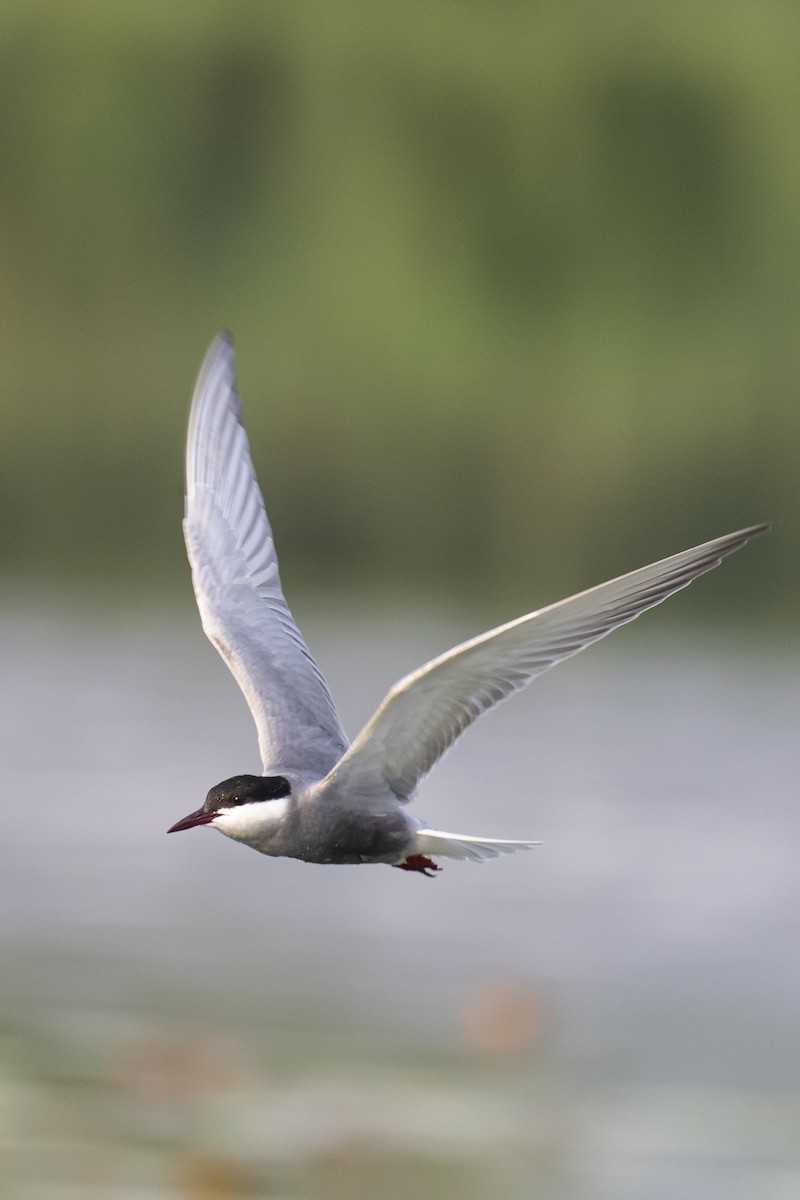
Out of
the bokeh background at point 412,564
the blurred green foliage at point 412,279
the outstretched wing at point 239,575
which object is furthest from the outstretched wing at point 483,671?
the blurred green foliage at point 412,279

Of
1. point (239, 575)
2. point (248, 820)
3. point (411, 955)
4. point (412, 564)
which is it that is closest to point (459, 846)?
point (248, 820)

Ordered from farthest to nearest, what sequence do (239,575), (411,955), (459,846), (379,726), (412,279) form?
(412,279)
(411,955)
(239,575)
(459,846)
(379,726)

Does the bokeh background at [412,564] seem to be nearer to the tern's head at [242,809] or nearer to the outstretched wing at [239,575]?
the outstretched wing at [239,575]

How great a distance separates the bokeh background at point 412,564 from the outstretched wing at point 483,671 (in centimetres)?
504

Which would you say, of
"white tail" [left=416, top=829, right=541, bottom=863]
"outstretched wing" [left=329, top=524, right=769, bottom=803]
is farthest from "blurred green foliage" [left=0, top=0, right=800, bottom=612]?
"outstretched wing" [left=329, top=524, right=769, bottom=803]

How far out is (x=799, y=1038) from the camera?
43.9ft

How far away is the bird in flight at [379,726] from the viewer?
6113 mm

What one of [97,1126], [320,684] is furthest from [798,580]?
[320,684]

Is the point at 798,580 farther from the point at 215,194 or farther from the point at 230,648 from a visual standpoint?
the point at 230,648

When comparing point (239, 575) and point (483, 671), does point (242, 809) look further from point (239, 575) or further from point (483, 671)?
point (239, 575)

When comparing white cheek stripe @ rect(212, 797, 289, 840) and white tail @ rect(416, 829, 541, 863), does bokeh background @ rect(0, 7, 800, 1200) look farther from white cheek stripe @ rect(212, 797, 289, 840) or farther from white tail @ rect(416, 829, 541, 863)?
white cheek stripe @ rect(212, 797, 289, 840)

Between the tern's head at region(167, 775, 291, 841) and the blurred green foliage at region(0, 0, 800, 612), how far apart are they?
16018 millimetres

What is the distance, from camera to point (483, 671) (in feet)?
20.6

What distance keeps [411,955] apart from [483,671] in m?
8.83
